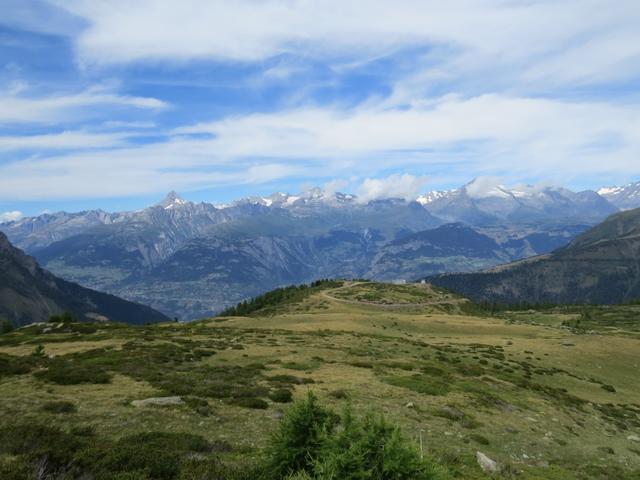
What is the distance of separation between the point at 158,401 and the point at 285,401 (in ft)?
23.7

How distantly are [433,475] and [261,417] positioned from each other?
12814 millimetres

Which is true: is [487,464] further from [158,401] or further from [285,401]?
[158,401]

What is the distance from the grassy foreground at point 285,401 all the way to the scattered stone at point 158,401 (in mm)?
103

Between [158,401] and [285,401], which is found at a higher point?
[158,401]

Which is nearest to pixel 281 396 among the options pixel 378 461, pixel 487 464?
pixel 487 464

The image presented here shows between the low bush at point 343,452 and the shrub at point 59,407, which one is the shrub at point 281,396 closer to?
the shrub at point 59,407

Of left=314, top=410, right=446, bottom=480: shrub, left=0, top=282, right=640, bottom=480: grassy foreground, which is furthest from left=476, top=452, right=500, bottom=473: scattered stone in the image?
left=314, top=410, right=446, bottom=480: shrub

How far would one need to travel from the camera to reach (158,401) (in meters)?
23.0

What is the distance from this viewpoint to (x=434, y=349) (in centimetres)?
5856

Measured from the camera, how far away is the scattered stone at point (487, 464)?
723 inches

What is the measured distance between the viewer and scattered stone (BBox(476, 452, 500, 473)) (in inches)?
723

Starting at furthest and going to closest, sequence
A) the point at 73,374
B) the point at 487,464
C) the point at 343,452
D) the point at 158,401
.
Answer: the point at 73,374 < the point at 158,401 < the point at 487,464 < the point at 343,452

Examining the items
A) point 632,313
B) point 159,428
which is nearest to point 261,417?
point 159,428

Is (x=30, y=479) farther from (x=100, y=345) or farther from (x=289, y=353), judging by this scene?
(x=100, y=345)
